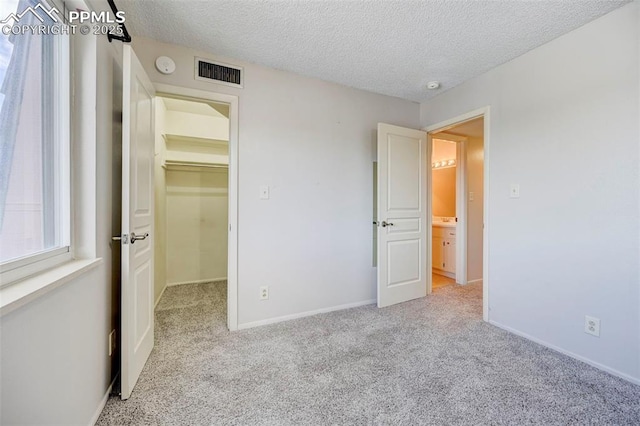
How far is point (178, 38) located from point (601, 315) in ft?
12.1

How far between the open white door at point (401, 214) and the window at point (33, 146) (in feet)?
8.09

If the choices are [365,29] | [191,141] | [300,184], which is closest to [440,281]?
[300,184]


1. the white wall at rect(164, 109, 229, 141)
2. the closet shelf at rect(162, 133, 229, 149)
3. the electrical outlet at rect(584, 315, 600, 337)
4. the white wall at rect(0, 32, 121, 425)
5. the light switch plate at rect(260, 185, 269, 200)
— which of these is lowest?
the electrical outlet at rect(584, 315, 600, 337)

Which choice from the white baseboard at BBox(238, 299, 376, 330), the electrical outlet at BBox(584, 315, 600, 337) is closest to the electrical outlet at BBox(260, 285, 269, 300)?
the white baseboard at BBox(238, 299, 376, 330)

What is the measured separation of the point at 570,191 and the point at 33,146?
3.15m

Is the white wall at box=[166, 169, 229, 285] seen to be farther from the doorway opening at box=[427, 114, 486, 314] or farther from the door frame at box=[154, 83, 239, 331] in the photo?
the doorway opening at box=[427, 114, 486, 314]

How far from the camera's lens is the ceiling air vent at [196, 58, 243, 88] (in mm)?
2305

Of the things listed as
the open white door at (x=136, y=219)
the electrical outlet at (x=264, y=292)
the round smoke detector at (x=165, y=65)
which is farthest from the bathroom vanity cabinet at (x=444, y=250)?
the round smoke detector at (x=165, y=65)

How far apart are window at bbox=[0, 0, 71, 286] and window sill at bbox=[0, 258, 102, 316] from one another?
0.04m

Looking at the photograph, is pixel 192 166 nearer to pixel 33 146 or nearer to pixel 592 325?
pixel 33 146

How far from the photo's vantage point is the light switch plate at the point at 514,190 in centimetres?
236

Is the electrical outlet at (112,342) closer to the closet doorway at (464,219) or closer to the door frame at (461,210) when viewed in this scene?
the closet doorway at (464,219)

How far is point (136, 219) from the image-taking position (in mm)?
1685

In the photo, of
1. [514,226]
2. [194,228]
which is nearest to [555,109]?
[514,226]
